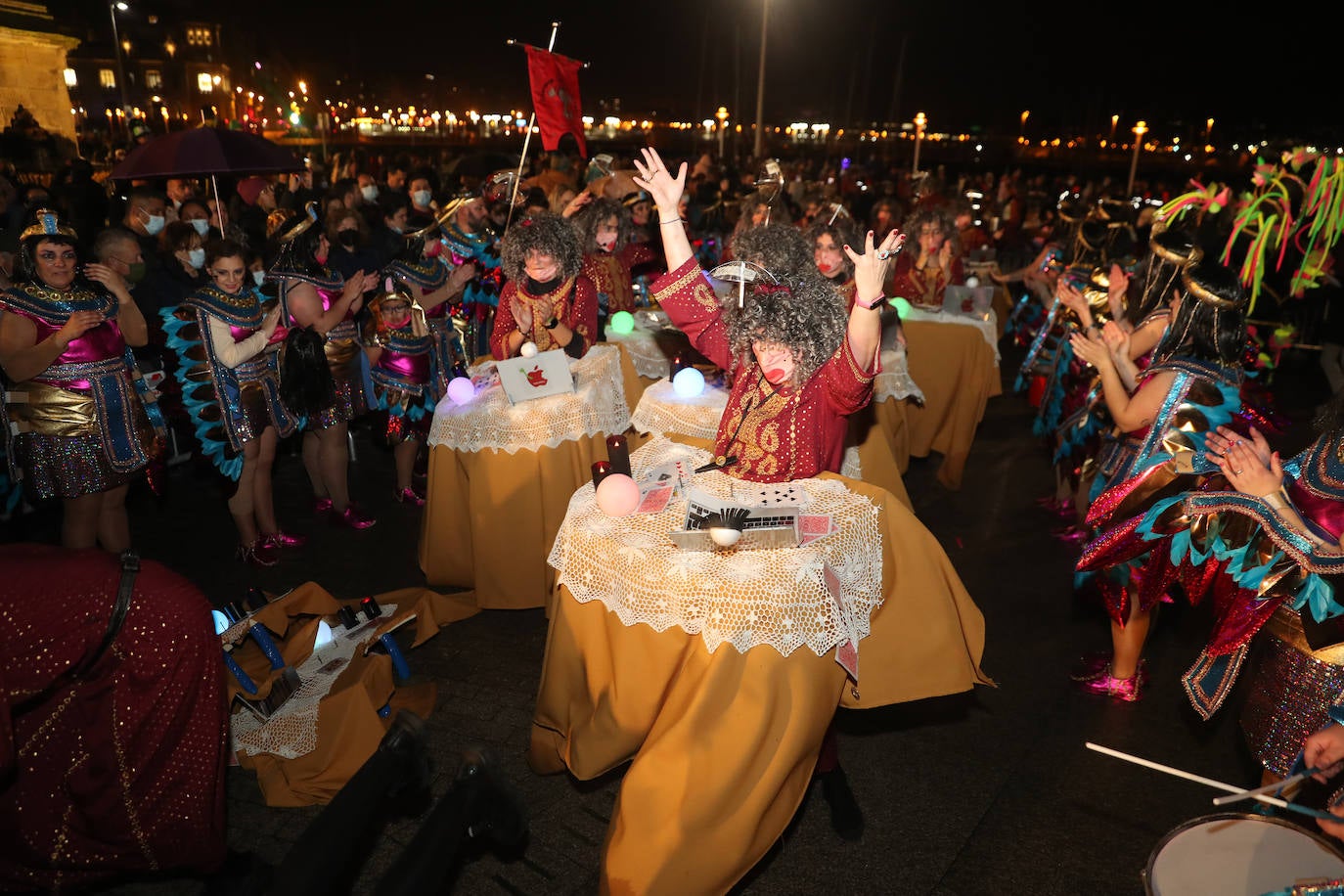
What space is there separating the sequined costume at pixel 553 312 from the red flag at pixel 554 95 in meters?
0.75

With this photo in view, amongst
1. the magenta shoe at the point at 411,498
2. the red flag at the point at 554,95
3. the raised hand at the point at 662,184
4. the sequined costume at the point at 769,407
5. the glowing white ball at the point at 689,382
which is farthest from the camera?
the magenta shoe at the point at 411,498

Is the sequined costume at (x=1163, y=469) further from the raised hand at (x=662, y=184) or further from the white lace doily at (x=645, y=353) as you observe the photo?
the white lace doily at (x=645, y=353)

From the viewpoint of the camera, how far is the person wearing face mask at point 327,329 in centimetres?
485

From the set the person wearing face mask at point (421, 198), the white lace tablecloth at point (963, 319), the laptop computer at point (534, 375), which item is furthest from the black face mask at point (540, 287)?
the person wearing face mask at point (421, 198)

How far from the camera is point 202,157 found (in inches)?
233

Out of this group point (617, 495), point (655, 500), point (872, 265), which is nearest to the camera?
point (872, 265)

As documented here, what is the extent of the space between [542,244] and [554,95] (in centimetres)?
89

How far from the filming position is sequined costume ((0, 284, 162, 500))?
411 cm

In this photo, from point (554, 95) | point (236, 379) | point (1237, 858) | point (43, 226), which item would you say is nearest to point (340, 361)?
point (236, 379)

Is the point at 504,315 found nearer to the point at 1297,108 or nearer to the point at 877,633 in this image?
the point at 877,633

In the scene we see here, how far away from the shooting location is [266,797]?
3.32m

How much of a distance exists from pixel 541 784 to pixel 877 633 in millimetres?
1508

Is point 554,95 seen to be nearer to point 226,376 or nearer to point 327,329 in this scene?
point 327,329

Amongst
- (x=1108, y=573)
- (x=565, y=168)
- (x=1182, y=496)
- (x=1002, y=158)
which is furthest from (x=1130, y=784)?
(x=1002, y=158)
